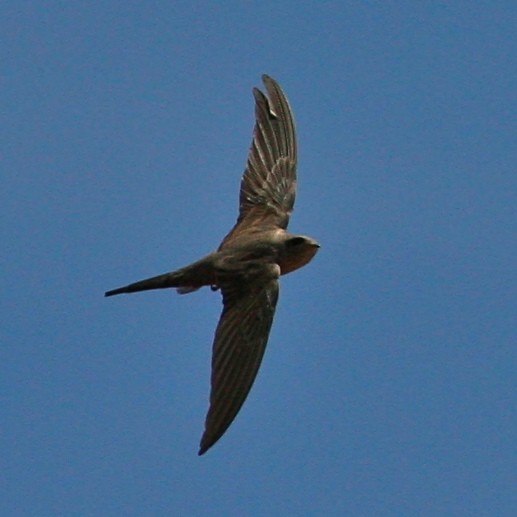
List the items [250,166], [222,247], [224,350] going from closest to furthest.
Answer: [224,350]
[222,247]
[250,166]

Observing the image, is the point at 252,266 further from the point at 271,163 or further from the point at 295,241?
the point at 271,163

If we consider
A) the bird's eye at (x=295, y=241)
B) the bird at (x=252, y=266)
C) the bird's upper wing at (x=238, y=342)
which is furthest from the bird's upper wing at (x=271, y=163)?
the bird's upper wing at (x=238, y=342)

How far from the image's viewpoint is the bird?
12305 millimetres

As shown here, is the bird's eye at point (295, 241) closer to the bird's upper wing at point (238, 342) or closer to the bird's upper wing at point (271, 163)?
the bird's upper wing at point (238, 342)

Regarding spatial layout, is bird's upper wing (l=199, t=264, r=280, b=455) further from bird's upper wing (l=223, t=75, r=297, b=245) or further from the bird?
bird's upper wing (l=223, t=75, r=297, b=245)

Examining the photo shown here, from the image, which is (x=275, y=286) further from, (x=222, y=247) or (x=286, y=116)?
(x=286, y=116)

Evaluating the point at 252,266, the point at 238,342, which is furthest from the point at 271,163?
the point at 238,342

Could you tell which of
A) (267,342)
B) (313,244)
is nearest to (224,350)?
(267,342)

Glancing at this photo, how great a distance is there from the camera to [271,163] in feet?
48.4

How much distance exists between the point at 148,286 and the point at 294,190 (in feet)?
7.33

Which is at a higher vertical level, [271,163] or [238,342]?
[271,163]

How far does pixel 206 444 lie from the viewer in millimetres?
11625

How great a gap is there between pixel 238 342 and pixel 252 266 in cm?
77

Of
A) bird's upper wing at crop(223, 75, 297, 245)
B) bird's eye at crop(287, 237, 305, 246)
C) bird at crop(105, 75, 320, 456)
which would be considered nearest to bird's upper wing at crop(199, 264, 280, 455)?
bird at crop(105, 75, 320, 456)
